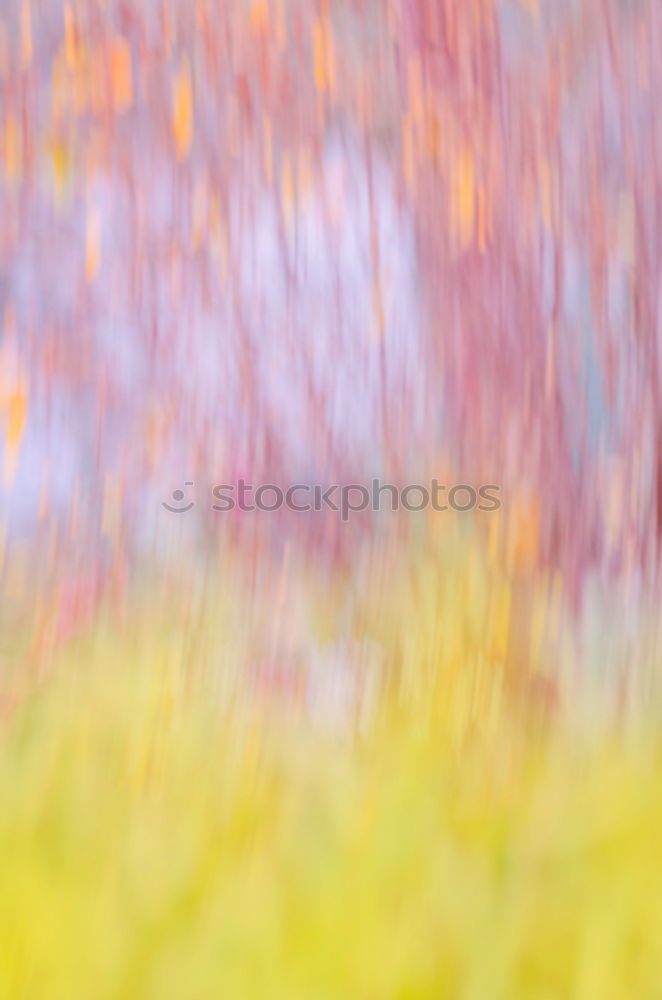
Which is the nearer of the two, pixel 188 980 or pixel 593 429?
pixel 188 980

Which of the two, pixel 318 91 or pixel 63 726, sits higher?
pixel 318 91

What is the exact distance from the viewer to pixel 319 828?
0.53 meters

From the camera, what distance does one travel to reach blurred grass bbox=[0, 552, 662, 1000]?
1.62 ft

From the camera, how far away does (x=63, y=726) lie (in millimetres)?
538

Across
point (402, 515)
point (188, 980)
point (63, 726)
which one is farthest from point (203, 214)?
point (188, 980)

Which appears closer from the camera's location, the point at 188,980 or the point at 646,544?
the point at 188,980

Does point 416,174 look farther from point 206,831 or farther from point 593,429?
point 206,831

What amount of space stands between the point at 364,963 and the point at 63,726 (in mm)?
230

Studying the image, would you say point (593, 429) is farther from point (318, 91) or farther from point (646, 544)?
point (318, 91)

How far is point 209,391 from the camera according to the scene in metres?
0.59

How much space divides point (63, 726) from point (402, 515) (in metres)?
0.26

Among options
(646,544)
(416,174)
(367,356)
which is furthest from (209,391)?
(646,544)

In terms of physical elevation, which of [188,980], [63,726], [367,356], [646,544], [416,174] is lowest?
[188,980]

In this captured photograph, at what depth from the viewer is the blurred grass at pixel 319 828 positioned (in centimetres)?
49
